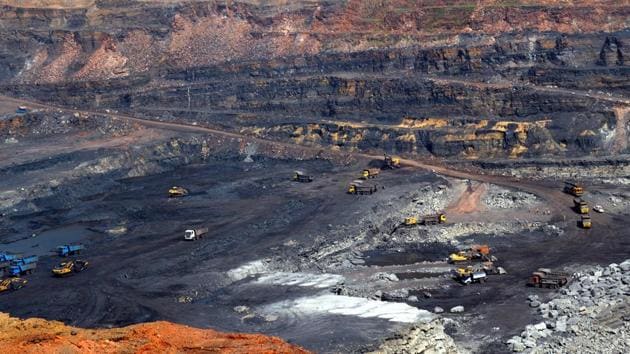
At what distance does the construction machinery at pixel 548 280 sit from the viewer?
136 feet

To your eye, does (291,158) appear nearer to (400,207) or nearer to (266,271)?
(400,207)

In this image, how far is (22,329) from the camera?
26.7m

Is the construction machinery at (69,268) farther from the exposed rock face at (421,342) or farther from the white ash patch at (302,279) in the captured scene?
the exposed rock face at (421,342)

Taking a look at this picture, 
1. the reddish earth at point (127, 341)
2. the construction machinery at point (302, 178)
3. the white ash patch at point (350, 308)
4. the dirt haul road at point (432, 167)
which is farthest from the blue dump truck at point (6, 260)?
the dirt haul road at point (432, 167)

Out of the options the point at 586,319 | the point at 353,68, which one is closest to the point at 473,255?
the point at 586,319

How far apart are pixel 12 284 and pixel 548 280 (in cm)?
3084

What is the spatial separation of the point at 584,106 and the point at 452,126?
1184 cm

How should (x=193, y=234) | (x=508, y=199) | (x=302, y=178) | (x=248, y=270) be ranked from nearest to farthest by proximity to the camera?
(x=248, y=270), (x=193, y=234), (x=508, y=199), (x=302, y=178)

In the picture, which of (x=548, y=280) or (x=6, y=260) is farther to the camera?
(x=6, y=260)

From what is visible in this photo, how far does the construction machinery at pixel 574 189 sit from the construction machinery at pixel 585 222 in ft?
15.1

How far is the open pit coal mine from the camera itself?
1459 inches

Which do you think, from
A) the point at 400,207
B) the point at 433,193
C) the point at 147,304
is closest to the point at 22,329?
the point at 147,304

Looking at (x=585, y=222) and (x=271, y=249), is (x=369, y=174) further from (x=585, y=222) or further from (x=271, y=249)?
(x=585, y=222)

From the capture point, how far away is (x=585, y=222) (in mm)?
51688
